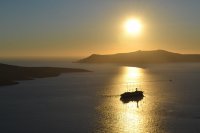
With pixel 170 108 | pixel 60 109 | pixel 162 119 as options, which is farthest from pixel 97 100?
pixel 162 119

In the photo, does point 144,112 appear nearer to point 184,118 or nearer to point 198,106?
point 184,118

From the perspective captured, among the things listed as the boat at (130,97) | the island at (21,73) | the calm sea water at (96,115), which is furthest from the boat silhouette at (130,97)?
the island at (21,73)

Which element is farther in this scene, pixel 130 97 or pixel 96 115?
pixel 130 97

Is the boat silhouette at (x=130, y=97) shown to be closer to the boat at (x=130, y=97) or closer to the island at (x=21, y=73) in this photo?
the boat at (x=130, y=97)

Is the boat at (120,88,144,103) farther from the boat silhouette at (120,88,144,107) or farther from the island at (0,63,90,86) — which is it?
the island at (0,63,90,86)

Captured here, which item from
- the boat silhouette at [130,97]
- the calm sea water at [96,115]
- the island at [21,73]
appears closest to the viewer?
the calm sea water at [96,115]

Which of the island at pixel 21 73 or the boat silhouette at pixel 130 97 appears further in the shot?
the island at pixel 21 73

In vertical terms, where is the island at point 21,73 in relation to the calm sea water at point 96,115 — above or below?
above

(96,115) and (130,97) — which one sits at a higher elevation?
(130,97)

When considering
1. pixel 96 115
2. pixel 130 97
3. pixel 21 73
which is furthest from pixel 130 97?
pixel 21 73

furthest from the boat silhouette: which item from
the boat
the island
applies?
the island

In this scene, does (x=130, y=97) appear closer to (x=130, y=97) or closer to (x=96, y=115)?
(x=130, y=97)
